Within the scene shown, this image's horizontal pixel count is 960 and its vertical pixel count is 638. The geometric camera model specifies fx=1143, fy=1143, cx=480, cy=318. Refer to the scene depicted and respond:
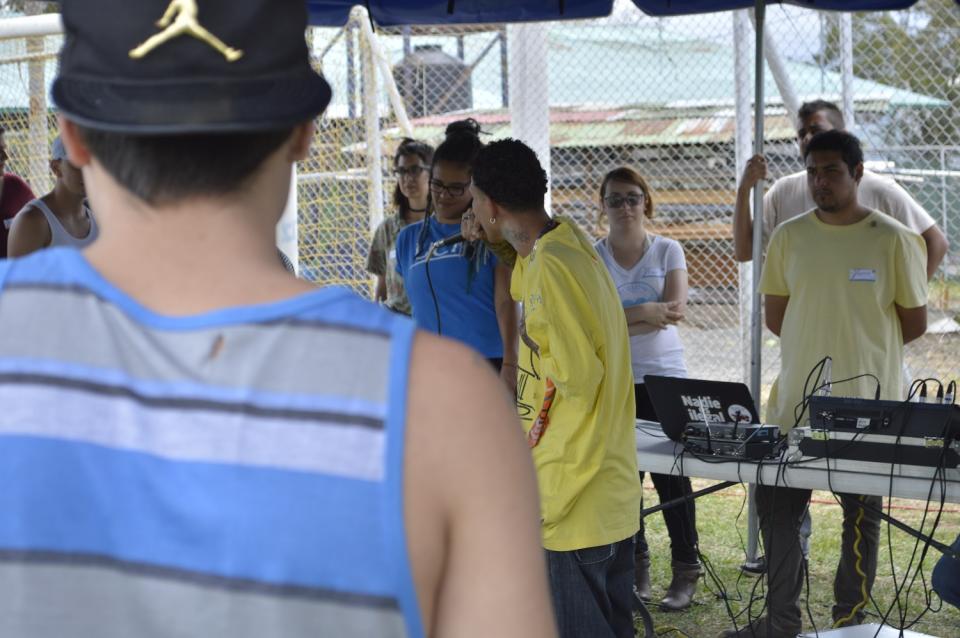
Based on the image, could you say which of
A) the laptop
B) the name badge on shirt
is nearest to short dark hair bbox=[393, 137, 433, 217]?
the laptop

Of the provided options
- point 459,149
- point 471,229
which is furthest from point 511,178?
point 459,149

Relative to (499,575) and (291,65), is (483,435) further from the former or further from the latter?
(291,65)

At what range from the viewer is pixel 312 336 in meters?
0.83

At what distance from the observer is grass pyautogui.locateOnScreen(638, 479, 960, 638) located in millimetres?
4609

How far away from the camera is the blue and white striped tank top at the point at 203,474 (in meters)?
0.80

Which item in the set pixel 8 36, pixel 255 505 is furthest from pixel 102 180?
pixel 8 36

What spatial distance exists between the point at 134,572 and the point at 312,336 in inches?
8.3

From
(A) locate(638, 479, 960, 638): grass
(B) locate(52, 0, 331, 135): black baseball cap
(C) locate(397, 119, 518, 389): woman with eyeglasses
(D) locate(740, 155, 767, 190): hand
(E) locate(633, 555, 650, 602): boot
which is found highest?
(B) locate(52, 0, 331, 135): black baseball cap

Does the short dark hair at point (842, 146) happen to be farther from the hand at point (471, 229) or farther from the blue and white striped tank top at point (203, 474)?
the blue and white striped tank top at point (203, 474)

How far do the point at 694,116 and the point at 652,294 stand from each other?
24.3 ft

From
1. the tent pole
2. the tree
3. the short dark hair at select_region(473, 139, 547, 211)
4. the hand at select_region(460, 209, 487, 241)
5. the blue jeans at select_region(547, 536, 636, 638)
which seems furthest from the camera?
the tree

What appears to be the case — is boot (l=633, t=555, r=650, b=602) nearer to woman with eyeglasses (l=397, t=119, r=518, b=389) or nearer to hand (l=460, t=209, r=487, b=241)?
woman with eyeglasses (l=397, t=119, r=518, b=389)

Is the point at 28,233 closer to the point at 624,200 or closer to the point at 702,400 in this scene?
the point at 624,200

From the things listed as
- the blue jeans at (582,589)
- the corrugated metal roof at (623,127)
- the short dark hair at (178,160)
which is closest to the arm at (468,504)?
the short dark hair at (178,160)
